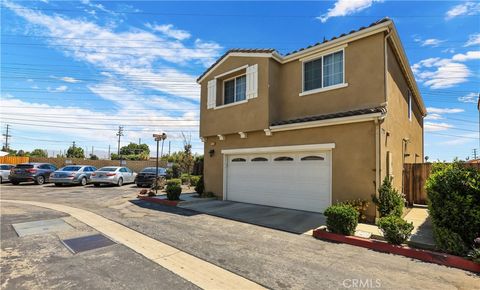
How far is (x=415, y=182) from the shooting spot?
472 inches

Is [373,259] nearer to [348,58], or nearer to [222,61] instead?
[348,58]

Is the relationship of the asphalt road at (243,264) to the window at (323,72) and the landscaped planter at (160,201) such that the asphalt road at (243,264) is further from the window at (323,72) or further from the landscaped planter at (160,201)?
the window at (323,72)

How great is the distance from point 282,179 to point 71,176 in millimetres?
17401

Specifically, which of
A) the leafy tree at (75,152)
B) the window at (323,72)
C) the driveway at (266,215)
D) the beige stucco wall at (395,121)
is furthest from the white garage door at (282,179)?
the leafy tree at (75,152)

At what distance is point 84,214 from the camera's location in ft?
32.2

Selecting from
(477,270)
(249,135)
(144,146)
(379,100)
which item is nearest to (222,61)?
(249,135)

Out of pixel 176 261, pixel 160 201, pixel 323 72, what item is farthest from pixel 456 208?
pixel 160 201

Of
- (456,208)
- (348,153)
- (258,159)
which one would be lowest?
(456,208)

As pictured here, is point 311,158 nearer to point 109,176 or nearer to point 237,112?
point 237,112

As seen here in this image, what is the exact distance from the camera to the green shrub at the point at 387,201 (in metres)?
7.71

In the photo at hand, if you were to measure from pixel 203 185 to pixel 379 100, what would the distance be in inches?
359

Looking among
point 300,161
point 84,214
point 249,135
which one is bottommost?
point 84,214

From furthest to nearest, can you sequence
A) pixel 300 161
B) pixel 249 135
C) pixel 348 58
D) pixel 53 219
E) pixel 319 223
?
pixel 249 135 < pixel 300 161 < pixel 348 58 < pixel 53 219 < pixel 319 223

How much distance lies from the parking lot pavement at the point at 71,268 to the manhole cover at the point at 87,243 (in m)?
0.16
